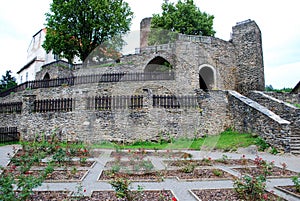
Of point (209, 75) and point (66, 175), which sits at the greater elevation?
point (209, 75)

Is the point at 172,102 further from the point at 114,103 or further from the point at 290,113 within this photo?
the point at 290,113

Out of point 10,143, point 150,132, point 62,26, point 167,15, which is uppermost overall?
point 167,15

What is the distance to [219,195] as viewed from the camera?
14.7ft

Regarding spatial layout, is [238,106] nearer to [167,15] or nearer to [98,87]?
[98,87]

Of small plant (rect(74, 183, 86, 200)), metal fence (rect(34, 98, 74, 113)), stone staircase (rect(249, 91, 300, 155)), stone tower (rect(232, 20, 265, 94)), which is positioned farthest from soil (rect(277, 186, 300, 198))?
stone tower (rect(232, 20, 265, 94))

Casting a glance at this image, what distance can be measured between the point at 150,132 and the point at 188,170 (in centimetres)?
627

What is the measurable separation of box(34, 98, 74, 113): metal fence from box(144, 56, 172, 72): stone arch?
7473 mm

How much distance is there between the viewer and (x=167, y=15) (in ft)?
80.2

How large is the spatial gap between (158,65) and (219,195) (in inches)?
613

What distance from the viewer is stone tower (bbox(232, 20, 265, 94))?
64.3 ft

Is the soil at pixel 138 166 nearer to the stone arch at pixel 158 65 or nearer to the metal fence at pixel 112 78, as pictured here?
the metal fence at pixel 112 78

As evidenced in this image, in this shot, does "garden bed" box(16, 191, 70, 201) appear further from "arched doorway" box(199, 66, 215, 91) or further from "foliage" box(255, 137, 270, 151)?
"arched doorway" box(199, 66, 215, 91)

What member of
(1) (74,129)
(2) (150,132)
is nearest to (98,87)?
(1) (74,129)

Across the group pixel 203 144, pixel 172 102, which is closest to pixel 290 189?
pixel 203 144
